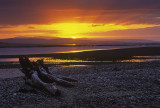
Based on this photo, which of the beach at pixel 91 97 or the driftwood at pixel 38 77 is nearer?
the beach at pixel 91 97

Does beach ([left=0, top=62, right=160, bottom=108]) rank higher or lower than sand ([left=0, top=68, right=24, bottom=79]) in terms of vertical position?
higher

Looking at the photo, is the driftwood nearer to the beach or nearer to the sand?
the beach

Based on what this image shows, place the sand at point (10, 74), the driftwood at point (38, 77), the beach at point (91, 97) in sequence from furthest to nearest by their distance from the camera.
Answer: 1. the sand at point (10, 74)
2. the driftwood at point (38, 77)
3. the beach at point (91, 97)

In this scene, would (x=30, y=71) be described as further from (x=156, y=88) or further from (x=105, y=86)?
(x=156, y=88)

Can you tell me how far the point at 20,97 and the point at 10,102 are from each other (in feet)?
2.45

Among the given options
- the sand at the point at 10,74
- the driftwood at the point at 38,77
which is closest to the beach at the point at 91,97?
the driftwood at the point at 38,77

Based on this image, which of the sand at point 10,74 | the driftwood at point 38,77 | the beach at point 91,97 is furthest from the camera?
the sand at point 10,74

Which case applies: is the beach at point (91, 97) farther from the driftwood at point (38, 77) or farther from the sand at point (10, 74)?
the sand at point (10, 74)

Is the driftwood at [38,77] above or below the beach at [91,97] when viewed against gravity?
above

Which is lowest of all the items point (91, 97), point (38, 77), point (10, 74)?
point (10, 74)

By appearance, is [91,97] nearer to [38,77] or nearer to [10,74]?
[38,77]

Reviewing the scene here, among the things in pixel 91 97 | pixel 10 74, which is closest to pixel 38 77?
pixel 91 97

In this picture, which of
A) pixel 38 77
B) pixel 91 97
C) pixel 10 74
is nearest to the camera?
pixel 91 97

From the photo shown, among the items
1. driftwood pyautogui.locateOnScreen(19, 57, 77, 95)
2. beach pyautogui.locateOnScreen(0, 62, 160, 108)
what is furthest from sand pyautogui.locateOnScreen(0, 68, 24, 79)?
beach pyautogui.locateOnScreen(0, 62, 160, 108)
